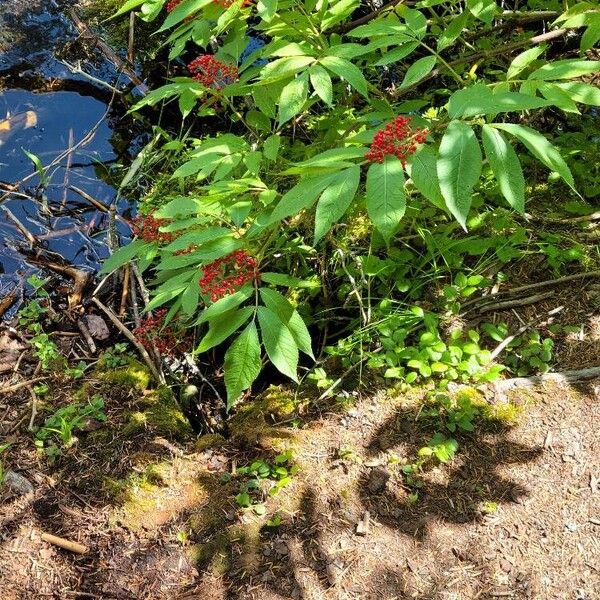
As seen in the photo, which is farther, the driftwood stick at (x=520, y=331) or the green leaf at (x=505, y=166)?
the driftwood stick at (x=520, y=331)

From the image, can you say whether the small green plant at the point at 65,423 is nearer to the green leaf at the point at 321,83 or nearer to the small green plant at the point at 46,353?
the small green plant at the point at 46,353

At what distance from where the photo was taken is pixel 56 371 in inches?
109

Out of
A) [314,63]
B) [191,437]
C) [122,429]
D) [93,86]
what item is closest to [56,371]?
[122,429]

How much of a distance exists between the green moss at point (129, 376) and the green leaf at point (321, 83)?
1646mm

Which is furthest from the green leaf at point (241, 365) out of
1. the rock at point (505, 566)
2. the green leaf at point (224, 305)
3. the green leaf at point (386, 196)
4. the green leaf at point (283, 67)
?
the rock at point (505, 566)

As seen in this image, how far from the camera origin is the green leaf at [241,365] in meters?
1.68

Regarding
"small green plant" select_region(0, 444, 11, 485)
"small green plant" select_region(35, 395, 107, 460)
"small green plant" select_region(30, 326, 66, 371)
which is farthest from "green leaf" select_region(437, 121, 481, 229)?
"small green plant" select_region(30, 326, 66, 371)

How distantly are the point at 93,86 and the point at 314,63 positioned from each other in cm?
356

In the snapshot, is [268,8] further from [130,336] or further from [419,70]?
[130,336]

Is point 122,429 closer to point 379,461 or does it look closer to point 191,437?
point 191,437

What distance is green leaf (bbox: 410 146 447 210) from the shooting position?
4.60ft

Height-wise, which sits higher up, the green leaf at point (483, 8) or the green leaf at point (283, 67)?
the green leaf at point (283, 67)

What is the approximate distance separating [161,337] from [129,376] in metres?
0.26

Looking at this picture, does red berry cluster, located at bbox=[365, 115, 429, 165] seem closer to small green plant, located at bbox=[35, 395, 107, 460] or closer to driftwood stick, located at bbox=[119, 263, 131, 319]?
small green plant, located at bbox=[35, 395, 107, 460]
